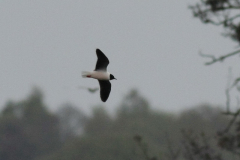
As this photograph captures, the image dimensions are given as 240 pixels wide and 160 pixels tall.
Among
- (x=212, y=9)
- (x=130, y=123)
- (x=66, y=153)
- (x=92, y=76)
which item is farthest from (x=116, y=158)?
(x=92, y=76)

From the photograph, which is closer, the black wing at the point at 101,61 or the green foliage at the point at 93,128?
the black wing at the point at 101,61

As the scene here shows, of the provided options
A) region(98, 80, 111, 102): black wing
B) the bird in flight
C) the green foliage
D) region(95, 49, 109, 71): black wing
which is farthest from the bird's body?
the green foliage

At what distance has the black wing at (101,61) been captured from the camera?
27.1ft

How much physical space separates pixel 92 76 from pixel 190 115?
46.5m

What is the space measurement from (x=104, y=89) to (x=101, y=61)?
1.57ft

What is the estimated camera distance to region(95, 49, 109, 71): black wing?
27.1 feet

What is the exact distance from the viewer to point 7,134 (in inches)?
2950

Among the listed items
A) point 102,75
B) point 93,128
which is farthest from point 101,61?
point 93,128

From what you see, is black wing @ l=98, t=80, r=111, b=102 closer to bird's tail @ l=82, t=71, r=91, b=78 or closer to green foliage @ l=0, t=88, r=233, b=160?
bird's tail @ l=82, t=71, r=91, b=78

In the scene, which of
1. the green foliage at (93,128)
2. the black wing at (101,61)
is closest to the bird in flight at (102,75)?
the black wing at (101,61)

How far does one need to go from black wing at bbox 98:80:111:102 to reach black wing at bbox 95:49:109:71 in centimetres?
43

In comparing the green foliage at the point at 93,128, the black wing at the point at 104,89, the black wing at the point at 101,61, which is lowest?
the black wing at the point at 104,89

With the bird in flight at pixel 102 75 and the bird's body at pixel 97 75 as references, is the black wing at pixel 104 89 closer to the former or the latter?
the bird in flight at pixel 102 75

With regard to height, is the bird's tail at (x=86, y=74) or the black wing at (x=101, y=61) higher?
the black wing at (x=101, y=61)
